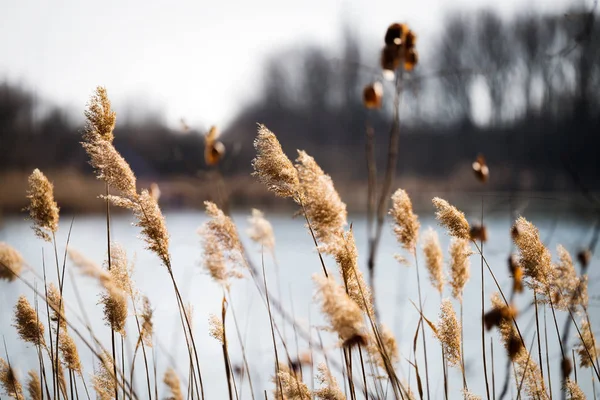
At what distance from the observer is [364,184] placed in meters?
14.3

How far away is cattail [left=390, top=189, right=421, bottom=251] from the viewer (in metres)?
1.81

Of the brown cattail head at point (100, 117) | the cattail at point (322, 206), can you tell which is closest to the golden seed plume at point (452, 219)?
the cattail at point (322, 206)

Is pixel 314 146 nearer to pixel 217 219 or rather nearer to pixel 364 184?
pixel 364 184

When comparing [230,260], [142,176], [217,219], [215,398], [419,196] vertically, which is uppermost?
[142,176]

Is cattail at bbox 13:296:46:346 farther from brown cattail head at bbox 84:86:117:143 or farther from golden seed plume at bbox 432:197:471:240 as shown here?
golden seed plume at bbox 432:197:471:240

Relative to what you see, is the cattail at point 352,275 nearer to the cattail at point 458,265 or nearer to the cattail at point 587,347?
the cattail at point 458,265

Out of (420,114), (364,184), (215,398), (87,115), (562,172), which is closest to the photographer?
(87,115)

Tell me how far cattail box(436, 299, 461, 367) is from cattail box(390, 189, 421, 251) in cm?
28

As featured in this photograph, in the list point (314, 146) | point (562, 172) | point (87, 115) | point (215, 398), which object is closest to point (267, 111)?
point (314, 146)

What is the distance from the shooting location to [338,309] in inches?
49.1

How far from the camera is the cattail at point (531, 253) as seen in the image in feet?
6.09

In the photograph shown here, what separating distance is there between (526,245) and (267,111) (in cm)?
1911

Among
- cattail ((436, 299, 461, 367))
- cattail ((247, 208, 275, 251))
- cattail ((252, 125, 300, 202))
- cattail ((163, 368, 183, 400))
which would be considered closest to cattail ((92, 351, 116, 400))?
cattail ((163, 368, 183, 400))

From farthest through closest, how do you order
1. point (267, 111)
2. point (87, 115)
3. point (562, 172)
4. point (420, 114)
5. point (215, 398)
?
1. point (267, 111)
2. point (420, 114)
3. point (562, 172)
4. point (215, 398)
5. point (87, 115)
